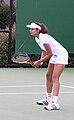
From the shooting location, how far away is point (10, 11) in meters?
11.9

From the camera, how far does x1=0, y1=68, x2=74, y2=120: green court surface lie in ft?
18.1

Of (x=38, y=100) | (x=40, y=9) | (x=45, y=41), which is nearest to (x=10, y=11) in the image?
(x=40, y=9)

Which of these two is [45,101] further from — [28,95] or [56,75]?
[28,95]

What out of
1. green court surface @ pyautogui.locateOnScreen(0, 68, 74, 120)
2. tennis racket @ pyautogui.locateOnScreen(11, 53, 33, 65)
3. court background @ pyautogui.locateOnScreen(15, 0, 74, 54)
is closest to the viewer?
green court surface @ pyautogui.locateOnScreen(0, 68, 74, 120)

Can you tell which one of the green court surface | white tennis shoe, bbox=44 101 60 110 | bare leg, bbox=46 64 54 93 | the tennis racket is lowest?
the green court surface

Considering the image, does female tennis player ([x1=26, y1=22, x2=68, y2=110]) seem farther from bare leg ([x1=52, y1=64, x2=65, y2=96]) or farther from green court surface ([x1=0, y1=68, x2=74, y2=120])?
green court surface ([x1=0, y1=68, x2=74, y2=120])

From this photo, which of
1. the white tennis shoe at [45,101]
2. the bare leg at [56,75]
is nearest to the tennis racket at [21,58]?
the bare leg at [56,75]

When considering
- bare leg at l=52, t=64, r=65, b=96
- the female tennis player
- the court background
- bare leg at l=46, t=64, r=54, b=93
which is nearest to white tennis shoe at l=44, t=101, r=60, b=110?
the female tennis player

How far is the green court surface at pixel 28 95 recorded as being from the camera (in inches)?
218

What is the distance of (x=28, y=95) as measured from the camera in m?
7.29

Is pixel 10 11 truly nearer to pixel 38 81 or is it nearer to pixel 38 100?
pixel 38 81

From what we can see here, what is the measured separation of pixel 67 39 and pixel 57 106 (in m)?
6.10

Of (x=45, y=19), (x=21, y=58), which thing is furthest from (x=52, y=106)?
(x=45, y=19)

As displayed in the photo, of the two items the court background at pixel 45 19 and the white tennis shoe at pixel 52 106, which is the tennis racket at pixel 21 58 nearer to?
the white tennis shoe at pixel 52 106
